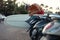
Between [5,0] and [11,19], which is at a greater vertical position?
[11,19]

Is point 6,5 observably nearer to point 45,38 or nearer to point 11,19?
point 11,19

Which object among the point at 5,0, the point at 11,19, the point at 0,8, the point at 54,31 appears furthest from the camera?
the point at 5,0

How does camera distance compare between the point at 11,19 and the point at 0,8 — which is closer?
the point at 11,19

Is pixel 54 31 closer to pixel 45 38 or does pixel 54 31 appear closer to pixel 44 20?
pixel 45 38

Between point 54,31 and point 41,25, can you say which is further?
point 41,25

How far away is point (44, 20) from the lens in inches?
305

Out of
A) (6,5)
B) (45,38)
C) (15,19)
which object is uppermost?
(45,38)

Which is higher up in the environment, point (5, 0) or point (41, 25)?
point (41, 25)

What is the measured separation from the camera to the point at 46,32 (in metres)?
4.20

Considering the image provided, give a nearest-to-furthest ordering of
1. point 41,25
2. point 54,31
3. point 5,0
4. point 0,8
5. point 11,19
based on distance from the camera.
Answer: point 54,31
point 41,25
point 11,19
point 0,8
point 5,0

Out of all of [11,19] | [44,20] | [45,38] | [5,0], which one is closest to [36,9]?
[44,20]

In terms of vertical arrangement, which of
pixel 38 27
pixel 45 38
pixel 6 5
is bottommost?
pixel 6 5

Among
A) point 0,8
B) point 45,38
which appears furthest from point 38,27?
point 0,8

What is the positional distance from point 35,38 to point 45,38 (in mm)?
3722
